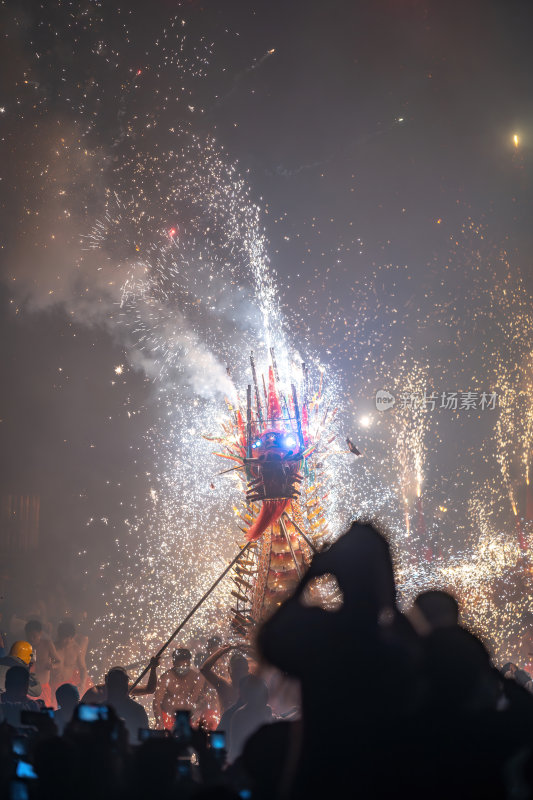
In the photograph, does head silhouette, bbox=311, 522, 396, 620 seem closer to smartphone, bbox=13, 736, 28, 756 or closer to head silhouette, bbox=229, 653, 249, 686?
smartphone, bbox=13, 736, 28, 756

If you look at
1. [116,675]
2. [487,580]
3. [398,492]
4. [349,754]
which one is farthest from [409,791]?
[398,492]

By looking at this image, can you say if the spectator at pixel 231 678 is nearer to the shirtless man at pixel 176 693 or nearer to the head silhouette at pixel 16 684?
the shirtless man at pixel 176 693

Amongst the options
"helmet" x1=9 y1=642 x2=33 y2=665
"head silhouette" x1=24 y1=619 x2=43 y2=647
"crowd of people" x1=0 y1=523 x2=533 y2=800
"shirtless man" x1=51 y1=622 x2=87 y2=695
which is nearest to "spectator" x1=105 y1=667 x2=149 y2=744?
"crowd of people" x1=0 y1=523 x2=533 y2=800

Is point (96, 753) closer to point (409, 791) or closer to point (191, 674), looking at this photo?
point (409, 791)

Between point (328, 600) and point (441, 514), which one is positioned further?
point (441, 514)

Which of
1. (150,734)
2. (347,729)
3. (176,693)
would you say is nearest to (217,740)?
(150,734)
